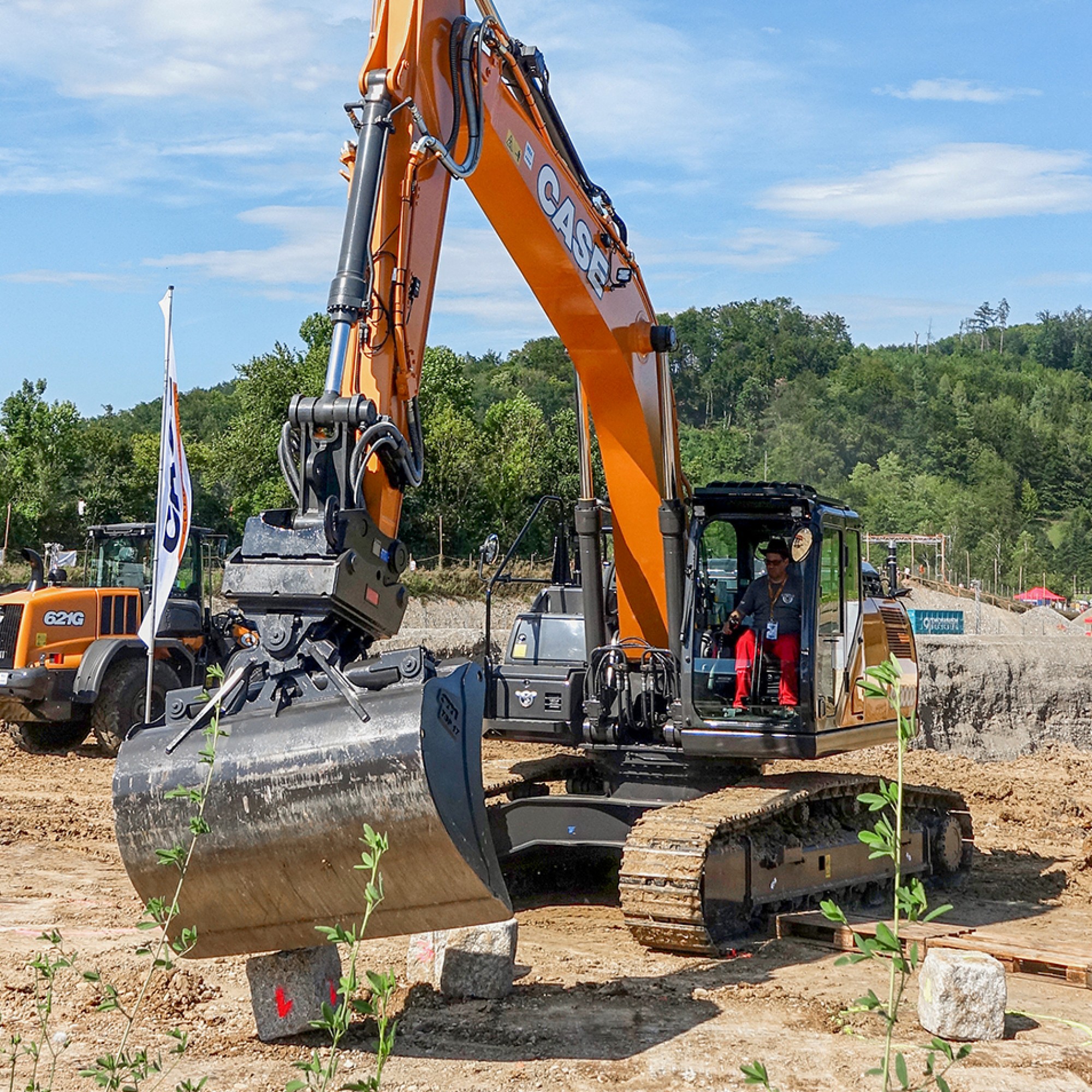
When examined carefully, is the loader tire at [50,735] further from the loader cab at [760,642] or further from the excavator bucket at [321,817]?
the excavator bucket at [321,817]

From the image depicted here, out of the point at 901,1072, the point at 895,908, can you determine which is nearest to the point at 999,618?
the point at 895,908

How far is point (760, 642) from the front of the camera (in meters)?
8.50

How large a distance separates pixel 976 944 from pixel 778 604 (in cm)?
217

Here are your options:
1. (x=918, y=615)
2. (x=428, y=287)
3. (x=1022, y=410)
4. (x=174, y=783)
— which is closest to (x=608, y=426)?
(x=428, y=287)

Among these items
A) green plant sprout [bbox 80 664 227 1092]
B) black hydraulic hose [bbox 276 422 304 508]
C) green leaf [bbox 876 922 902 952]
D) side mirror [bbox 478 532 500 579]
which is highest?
black hydraulic hose [bbox 276 422 304 508]

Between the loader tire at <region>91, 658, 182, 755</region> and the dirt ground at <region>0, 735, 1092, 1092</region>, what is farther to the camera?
the loader tire at <region>91, 658, 182, 755</region>

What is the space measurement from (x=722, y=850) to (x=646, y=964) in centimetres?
75

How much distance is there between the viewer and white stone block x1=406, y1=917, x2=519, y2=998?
634cm

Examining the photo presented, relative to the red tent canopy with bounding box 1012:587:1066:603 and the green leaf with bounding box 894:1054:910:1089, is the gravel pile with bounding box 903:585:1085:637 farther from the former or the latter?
the green leaf with bounding box 894:1054:910:1089

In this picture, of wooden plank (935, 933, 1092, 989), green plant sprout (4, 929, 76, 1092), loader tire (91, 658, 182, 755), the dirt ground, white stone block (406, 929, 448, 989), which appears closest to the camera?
green plant sprout (4, 929, 76, 1092)

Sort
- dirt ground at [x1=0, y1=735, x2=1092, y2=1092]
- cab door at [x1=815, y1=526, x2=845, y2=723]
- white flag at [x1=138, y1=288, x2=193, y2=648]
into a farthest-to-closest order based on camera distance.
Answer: white flag at [x1=138, y1=288, x2=193, y2=648]
cab door at [x1=815, y1=526, x2=845, y2=723]
dirt ground at [x1=0, y1=735, x2=1092, y2=1092]

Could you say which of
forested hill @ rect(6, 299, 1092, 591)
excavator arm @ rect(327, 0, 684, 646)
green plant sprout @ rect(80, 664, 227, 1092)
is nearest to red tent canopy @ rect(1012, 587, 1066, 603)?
forested hill @ rect(6, 299, 1092, 591)

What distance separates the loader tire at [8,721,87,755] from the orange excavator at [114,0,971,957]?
7846 mm

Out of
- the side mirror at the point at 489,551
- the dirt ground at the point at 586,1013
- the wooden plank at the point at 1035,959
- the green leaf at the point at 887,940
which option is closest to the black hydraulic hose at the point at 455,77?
the side mirror at the point at 489,551
